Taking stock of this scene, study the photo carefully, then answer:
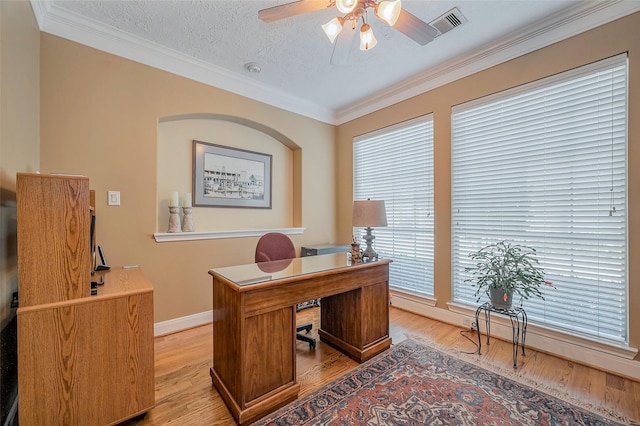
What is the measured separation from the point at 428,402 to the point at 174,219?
2727 millimetres

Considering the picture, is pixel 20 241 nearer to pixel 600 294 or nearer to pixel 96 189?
pixel 96 189

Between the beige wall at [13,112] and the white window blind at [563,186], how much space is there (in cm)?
357

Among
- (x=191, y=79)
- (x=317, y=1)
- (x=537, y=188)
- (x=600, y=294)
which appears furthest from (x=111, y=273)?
(x=600, y=294)

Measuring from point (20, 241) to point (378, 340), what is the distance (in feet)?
7.96

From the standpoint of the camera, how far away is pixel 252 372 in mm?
1624

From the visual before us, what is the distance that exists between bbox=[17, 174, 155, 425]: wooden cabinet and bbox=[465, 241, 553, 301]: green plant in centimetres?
268

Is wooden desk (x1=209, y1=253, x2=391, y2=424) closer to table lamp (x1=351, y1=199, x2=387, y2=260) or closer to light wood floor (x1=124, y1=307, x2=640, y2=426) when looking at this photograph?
light wood floor (x1=124, y1=307, x2=640, y2=426)

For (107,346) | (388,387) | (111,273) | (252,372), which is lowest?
(388,387)

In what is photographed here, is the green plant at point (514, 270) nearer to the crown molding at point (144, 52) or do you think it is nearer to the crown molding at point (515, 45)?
the crown molding at point (515, 45)

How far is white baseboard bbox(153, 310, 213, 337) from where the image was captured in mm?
2682

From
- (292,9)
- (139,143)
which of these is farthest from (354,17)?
(139,143)

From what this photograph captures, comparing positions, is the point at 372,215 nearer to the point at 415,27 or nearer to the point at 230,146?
the point at 415,27

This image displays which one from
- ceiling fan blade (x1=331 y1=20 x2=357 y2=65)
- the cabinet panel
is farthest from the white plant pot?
the cabinet panel

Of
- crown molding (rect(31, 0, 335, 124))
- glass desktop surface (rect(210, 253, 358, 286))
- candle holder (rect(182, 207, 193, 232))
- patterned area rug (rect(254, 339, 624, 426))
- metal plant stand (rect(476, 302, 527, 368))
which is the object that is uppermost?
crown molding (rect(31, 0, 335, 124))
